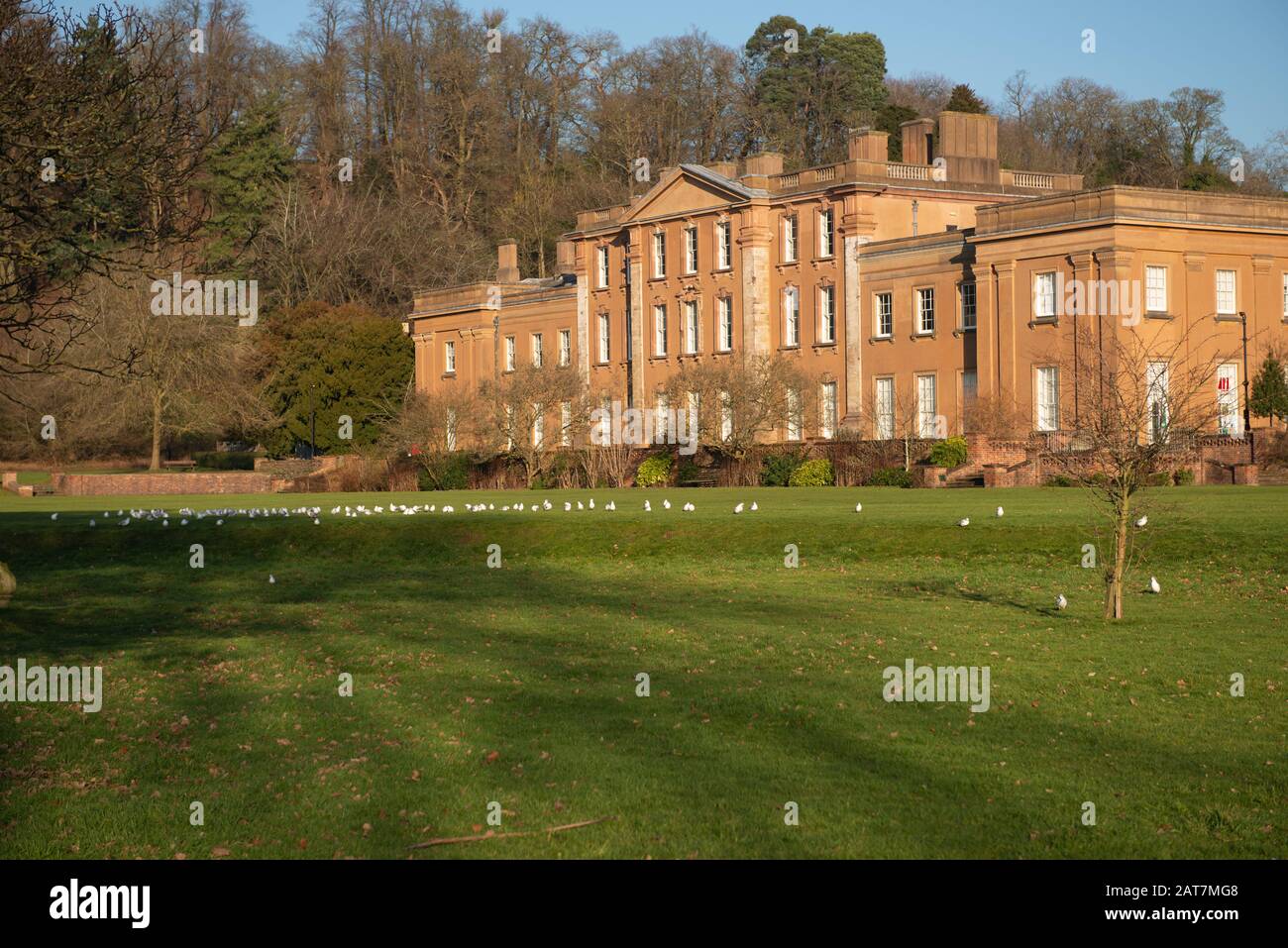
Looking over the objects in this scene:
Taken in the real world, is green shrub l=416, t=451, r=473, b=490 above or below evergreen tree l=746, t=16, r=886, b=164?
below

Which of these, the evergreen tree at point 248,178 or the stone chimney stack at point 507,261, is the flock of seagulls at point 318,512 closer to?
the evergreen tree at point 248,178

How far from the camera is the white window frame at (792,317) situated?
69.9 metres

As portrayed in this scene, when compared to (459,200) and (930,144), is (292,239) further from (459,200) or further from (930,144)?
(930,144)

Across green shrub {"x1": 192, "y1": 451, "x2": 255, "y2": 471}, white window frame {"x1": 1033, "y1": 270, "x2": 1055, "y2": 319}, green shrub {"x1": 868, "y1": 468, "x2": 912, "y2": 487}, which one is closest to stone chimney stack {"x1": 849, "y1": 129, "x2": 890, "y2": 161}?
white window frame {"x1": 1033, "y1": 270, "x2": 1055, "y2": 319}

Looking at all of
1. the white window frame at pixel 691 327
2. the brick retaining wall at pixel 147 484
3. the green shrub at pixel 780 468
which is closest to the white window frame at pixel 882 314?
the green shrub at pixel 780 468

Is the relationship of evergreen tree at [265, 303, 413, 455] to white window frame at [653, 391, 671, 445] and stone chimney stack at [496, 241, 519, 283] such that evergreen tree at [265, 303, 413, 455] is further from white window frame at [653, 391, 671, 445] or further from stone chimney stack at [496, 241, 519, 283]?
white window frame at [653, 391, 671, 445]

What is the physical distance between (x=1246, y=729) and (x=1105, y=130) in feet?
325

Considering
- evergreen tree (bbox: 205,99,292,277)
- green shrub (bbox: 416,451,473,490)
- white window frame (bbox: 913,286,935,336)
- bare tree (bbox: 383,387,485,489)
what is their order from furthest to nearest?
evergreen tree (bbox: 205,99,292,277) → bare tree (bbox: 383,387,485,489) → green shrub (bbox: 416,451,473,490) → white window frame (bbox: 913,286,935,336)

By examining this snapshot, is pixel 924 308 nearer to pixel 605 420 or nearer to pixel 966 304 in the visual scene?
pixel 966 304

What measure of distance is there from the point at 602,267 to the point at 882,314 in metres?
18.6

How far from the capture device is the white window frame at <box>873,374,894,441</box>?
64.6 meters

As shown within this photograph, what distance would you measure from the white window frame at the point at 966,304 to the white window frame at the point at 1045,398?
5.18m

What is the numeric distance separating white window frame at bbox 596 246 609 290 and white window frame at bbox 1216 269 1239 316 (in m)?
32.2

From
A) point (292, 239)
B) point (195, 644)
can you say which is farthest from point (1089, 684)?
point (292, 239)
